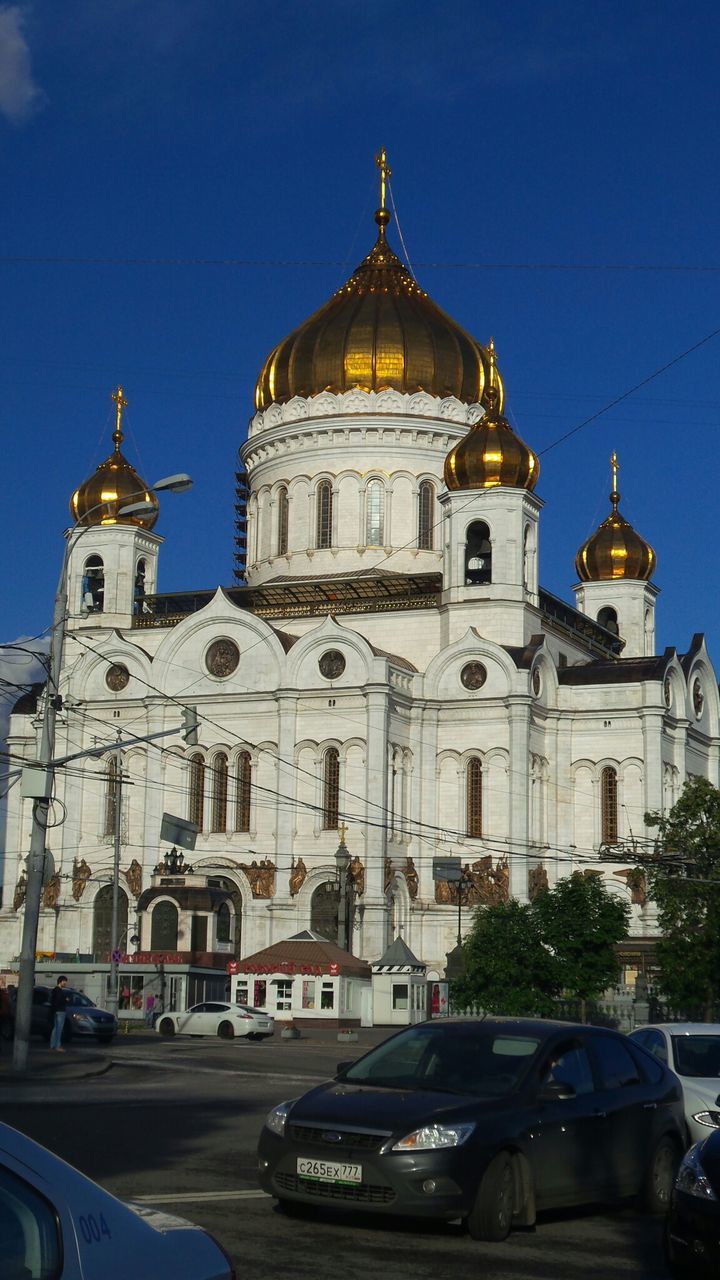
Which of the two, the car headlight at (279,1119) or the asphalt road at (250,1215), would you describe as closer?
the asphalt road at (250,1215)

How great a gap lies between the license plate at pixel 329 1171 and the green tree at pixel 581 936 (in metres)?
35.4

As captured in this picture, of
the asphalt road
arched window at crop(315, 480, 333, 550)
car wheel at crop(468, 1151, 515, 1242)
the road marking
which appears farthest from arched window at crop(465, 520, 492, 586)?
car wheel at crop(468, 1151, 515, 1242)

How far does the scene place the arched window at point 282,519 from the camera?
215 feet

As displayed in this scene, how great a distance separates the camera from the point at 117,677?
61.6 meters

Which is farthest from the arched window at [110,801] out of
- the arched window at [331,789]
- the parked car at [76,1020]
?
the parked car at [76,1020]

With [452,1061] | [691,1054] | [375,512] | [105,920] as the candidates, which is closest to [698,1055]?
[691,1054]

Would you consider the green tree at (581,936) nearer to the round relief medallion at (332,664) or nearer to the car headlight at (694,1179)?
the round relief medallion at (332,664)

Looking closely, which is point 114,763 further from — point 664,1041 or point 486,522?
point 664,1041

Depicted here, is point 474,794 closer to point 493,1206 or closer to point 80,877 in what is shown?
point 80,877

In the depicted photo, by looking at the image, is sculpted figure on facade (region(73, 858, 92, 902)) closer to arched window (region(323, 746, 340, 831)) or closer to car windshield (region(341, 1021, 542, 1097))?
arched window (region(323, 746, 340, 831))

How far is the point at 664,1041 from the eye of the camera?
48.5 ft

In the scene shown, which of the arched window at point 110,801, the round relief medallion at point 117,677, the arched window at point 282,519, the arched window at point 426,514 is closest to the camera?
the arched window at point 110,801

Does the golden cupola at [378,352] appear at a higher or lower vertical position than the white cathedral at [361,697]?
higher

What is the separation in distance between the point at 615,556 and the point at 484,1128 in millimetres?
59265
